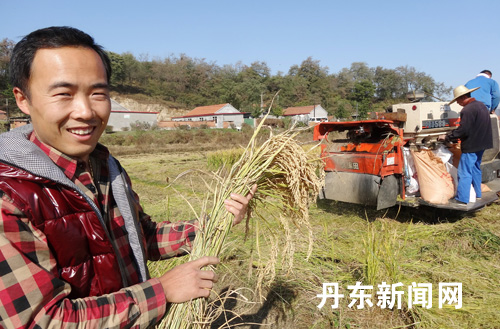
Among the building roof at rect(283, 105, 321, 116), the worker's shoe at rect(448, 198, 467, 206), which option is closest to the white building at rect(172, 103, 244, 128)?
the building roof at rect(283, 105, 321, 116)

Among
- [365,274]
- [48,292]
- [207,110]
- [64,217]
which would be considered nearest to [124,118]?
[207,110]

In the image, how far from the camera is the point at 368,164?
477cm

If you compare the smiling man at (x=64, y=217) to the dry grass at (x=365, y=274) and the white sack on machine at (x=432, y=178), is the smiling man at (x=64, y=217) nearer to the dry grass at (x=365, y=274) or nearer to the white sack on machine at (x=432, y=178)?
the dry grass at (x=365, y=274)

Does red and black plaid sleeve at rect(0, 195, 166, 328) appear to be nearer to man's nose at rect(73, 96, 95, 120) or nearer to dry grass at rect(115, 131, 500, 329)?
man's nose at rect(73, 96, 95, 120)

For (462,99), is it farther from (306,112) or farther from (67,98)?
(306,112)

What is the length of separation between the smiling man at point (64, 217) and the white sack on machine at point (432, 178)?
14.6ft

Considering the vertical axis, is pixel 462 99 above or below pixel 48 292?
above

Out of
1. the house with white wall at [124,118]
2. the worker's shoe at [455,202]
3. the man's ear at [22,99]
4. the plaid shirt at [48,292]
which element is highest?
the house with white wall at [124,118]

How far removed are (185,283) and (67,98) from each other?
0.76 meters

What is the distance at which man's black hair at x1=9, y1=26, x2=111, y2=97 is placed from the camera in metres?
1.02

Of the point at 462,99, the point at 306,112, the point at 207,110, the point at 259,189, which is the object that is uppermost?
the point at 207,110

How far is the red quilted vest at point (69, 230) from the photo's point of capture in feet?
3.06

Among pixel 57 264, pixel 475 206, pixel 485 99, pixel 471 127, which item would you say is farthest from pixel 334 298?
pixel 485 99

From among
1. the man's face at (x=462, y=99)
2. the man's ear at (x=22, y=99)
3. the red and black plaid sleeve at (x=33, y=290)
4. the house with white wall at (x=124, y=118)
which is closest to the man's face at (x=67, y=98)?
the man's ear at (x=22, y=99)
